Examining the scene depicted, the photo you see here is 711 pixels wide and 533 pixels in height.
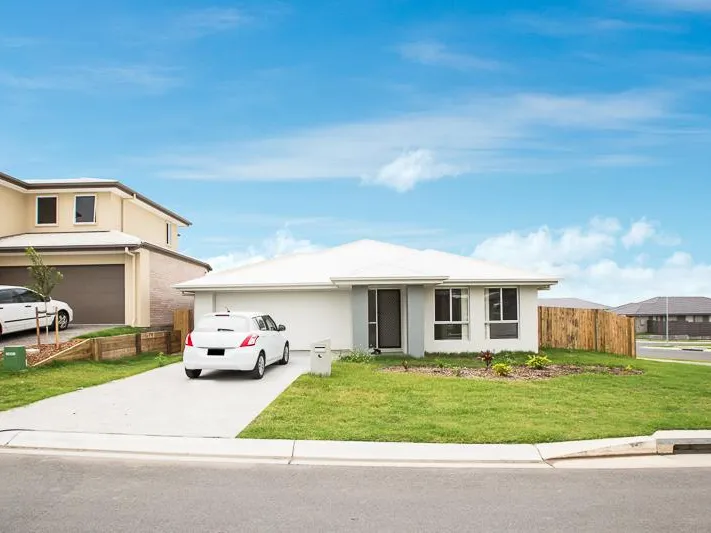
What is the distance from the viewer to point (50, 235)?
27.8 meters

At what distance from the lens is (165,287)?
2778cm

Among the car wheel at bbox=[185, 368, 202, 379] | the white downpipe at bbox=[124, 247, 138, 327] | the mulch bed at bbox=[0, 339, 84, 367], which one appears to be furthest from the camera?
the white downpipe at bbox=[124, 247, 138, 327]

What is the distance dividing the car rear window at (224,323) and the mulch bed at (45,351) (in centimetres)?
552

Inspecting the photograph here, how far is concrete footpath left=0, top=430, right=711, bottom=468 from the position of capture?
8479 mm

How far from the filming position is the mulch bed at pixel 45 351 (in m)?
17.3

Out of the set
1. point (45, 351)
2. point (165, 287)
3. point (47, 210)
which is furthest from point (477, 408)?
point (47, 210)

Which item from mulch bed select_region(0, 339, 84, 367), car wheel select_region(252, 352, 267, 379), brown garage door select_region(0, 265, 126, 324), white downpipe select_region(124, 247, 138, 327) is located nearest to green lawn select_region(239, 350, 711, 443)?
car wheel select_region(252, 352, 267, 379)

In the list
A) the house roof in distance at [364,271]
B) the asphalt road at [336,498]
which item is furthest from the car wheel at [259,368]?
the asphalt road at [336,498]

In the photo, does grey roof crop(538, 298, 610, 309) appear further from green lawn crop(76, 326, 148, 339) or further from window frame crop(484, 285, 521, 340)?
green lawn crop(76, 326, 148, 339)

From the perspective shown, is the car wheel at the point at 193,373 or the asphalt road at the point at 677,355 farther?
the asphalt road at the point at 677,355

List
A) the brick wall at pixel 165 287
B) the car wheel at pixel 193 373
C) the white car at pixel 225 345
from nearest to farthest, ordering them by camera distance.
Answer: the white car at pixel 225 345, the car wheel at pixel 193 373, the brick wall at pixel 165 287

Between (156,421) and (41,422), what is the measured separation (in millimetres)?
1867

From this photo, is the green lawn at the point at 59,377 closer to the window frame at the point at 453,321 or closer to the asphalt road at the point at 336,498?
the asphalt road at the point at 336,498

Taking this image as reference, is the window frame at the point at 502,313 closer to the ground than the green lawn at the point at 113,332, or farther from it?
farther from it
